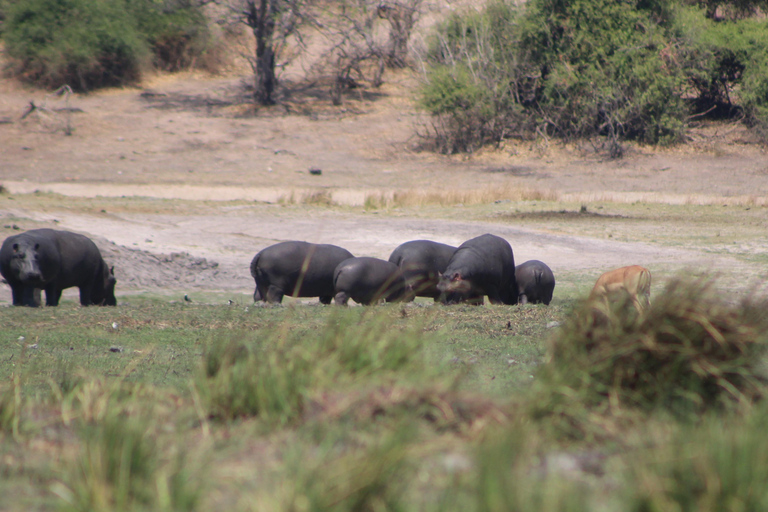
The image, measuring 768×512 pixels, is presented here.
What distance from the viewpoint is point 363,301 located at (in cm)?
1038

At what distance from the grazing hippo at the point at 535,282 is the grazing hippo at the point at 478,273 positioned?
22 cm

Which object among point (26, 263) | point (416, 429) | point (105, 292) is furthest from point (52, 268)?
point (416, 429)

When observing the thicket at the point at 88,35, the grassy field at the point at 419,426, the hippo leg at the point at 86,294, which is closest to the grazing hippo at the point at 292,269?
the hippo leg at the point at 86,294

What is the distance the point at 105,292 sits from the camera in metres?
11.1

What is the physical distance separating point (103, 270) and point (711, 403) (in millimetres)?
8937

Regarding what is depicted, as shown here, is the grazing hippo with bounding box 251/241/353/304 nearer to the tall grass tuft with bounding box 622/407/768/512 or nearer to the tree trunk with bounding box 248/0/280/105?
the tall grass tuft with bounding box 622/407/768/512

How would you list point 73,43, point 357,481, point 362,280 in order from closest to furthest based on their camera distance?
point 357,481 < point 362,280 < point 73,43

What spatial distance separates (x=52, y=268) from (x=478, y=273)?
5.35 metres

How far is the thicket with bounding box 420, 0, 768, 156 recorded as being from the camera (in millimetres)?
32188

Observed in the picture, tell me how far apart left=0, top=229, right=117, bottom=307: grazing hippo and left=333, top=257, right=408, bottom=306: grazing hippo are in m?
3.22

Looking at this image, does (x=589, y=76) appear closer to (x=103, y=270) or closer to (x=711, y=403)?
(x=103, y=270)

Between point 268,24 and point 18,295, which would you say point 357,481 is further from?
point 268,24

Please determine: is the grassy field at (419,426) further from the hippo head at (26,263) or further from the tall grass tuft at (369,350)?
the hippo head at (26,263)

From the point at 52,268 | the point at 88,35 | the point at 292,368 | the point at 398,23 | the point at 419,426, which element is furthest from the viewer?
the point at 398,23
